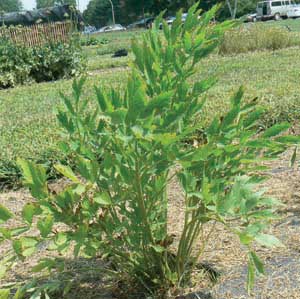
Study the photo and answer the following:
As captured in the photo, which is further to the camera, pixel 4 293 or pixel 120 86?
pixel 120 86

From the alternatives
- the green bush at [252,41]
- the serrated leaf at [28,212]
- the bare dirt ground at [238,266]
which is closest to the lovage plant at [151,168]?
the serrated leaf at [28,212]

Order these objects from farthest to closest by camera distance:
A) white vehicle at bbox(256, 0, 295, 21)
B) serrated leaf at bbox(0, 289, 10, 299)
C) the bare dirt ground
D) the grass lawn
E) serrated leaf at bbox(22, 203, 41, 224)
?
1. white vehicle at bbox(256, 0, 295, 21)
2. the grass lawn
3. the bare dirt ground
4. serrated leaf at bbox(0, 289, 10, 299)
5. serrated leaf at bbox(22, 203, 41, 224)

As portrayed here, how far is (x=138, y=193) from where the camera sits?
1677 mm

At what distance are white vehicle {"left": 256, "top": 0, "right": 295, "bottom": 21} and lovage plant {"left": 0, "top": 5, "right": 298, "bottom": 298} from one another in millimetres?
48865

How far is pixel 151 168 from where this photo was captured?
1579mm

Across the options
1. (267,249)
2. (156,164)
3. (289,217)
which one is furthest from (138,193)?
(289,217)

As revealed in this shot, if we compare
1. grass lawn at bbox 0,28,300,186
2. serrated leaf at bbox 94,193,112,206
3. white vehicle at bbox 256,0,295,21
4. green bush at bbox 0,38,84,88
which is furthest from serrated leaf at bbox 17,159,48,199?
white vehicle at bbox 256,0,295,21

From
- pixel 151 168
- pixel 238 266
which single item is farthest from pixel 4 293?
pixel 238 266

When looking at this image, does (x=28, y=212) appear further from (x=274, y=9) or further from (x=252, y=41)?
(x=274, y=9)

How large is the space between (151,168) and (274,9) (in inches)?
2017

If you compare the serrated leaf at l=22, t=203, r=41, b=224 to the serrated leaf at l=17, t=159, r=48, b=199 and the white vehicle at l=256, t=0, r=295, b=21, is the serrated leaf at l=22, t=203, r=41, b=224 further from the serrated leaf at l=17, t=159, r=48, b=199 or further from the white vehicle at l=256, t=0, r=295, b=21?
the white vehicle at l=256, t=0, r=295, b=21

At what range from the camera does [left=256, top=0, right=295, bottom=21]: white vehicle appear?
161 ft

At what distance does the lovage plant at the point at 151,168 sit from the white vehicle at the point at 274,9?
4887 cm

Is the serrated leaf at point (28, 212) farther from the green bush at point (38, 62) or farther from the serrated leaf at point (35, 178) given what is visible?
the green bush at point (38, 62)
